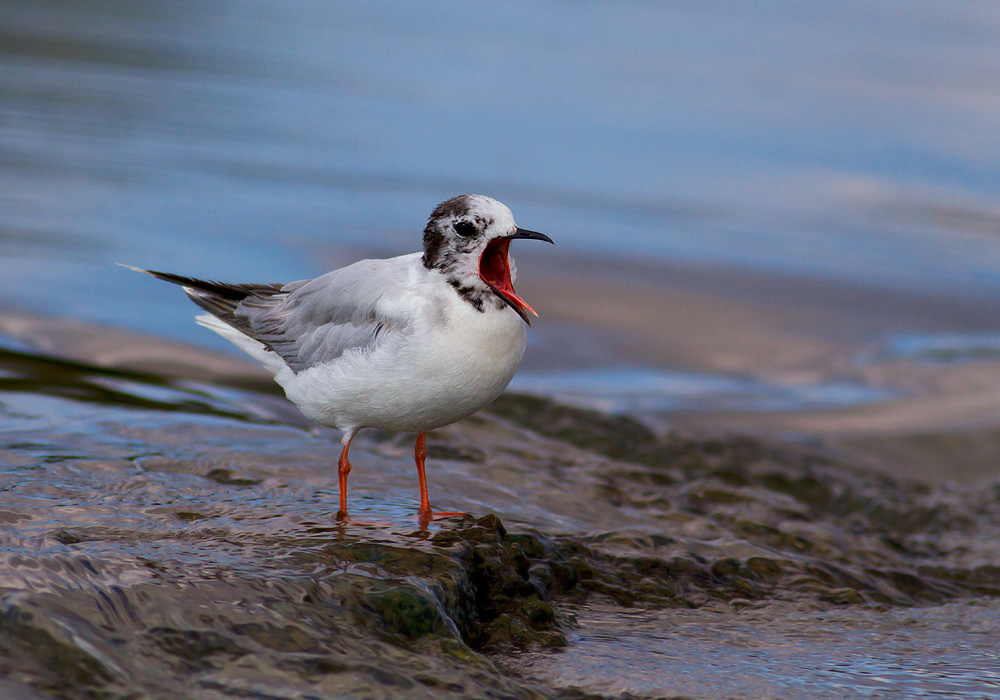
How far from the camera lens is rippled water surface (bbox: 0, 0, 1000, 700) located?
4.82 meters

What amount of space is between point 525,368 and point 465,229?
5.79 m

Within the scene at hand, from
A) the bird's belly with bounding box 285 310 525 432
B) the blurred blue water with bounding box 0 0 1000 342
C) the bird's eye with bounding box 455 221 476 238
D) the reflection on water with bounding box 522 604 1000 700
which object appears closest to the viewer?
the reflection on water with bounding box 522 604 1000 700

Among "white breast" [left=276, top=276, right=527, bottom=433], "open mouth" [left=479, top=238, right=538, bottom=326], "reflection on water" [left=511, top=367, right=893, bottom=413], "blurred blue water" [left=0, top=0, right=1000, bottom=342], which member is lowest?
"reflection on water" [left=511, top=367, right=893, bottom=413]

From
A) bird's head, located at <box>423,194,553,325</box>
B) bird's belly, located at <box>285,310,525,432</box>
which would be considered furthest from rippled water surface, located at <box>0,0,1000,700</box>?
bird's head, located at <box>423,194,553,325</box>

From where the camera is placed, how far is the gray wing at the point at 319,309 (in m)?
5.78

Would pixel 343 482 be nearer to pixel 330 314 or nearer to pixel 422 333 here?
pixel 330 314

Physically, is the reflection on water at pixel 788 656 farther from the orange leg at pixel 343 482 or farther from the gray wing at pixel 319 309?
the gray wing at pixel 319 309

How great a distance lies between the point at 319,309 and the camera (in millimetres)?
6242

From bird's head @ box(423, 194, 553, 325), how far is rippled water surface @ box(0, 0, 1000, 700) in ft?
4.11

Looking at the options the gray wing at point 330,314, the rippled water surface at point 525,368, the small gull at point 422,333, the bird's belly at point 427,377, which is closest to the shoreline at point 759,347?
the rippled water surface at point 525,368

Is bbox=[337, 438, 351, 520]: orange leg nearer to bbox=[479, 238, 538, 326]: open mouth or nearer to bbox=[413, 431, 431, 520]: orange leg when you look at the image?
bbox=[413, 431, 431, 520]: orange leg

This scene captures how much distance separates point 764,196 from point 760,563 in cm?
1130

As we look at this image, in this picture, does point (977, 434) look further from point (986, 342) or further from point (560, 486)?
point (560, 486)

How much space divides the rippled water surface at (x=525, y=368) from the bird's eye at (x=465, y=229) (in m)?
1.54
